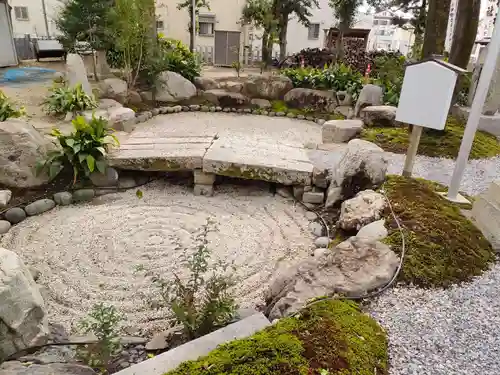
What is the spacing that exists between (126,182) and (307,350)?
4636 millimetres

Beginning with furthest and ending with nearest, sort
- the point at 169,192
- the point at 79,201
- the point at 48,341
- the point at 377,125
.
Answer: the point at 377,125 < the point at 169,192 < the point at 79,201 < the point at 48,341

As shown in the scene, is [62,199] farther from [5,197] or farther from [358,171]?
[358,171]

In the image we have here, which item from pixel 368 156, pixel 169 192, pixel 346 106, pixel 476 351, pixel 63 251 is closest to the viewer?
pixel 476 351

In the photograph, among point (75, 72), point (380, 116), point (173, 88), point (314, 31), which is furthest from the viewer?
point (314, 31)

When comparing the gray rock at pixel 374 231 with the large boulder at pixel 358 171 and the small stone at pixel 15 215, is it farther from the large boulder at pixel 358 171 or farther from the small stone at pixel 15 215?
the small stone at pixel 15 215

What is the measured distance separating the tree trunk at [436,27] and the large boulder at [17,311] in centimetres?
656

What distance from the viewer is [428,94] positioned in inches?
157

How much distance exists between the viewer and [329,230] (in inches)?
192

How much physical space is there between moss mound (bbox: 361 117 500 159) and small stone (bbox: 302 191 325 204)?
1889 millimetres

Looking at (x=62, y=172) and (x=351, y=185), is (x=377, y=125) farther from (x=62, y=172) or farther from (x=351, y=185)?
(x=62, y=172)

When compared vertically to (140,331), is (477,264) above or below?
above

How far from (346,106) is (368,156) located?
6.19 metres

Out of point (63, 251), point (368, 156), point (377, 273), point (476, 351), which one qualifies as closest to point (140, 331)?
point (63, 251)

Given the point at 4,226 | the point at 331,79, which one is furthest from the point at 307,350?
the point at 331,79
